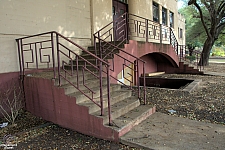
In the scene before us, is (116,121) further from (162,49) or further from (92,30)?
(162,49)

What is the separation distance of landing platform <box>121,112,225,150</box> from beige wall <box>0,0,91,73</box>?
346 centimetres

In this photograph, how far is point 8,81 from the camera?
185 inches

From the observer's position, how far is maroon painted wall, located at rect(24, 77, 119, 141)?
349cm

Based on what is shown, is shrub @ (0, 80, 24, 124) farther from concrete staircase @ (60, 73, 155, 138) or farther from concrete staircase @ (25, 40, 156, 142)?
concrete staircase @ (60, 73, 155, 138)

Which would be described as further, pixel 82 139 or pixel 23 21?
pixel 23 21

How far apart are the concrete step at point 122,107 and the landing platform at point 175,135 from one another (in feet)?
1.39

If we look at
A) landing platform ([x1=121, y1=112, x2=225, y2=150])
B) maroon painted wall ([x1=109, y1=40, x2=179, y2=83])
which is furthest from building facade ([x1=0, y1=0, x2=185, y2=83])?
landing platform ([x1=121, y1=112, x2=225, y2=150])

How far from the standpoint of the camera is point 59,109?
4.02m

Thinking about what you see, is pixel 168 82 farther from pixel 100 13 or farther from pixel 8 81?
pixel 8 81

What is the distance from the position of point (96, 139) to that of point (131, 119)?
2.52ft

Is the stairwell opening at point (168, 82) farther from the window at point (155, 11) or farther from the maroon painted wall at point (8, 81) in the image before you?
the maroon painted wall at point (8, 81)

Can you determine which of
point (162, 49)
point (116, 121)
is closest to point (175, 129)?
point (116, 121)

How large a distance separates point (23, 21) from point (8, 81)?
5.17 ft

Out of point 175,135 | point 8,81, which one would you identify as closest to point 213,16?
point 175,135
